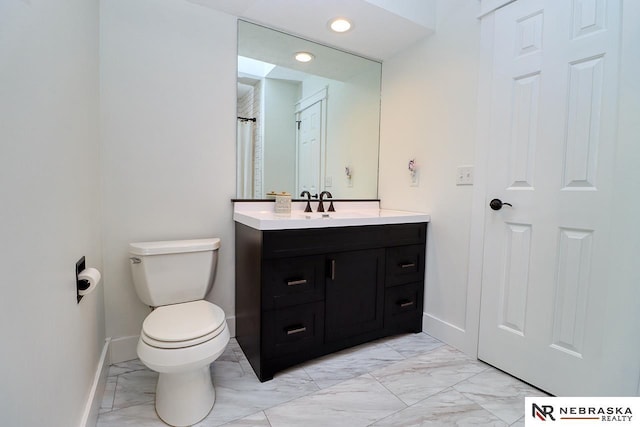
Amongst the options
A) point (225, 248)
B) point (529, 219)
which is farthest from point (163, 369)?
point (529, 219)

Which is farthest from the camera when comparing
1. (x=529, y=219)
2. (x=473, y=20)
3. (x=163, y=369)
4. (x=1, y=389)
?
(x=473, y=20)

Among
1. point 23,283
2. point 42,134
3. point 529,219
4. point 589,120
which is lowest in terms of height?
point 23,283

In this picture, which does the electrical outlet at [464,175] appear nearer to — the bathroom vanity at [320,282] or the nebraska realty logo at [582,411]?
the bathroom vanity at [320,282]

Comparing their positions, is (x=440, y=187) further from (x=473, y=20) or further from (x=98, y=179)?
(x=98, y=179)

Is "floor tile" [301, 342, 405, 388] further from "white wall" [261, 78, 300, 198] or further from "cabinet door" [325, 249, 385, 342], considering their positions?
"white wall" [261, 78, 300, 198]

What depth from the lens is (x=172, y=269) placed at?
1637 millimetres

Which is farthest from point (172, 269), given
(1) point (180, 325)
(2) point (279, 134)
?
(2) point (279, 134)

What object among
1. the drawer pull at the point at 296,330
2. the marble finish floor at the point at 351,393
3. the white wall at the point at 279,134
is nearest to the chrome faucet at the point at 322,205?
the white wall at the point at 279,134

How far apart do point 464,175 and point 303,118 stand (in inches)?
47.6

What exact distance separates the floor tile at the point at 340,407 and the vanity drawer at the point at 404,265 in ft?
2.24

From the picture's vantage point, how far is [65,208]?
1.03 meters

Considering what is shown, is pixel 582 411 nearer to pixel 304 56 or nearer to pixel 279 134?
pixel 279 134

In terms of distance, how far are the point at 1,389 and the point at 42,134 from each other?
634mm

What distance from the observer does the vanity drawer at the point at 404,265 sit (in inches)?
79.2
